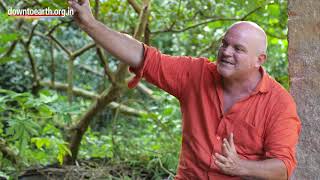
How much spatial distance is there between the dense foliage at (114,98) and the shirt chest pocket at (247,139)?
48.5 inches

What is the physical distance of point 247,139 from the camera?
2.62 metres

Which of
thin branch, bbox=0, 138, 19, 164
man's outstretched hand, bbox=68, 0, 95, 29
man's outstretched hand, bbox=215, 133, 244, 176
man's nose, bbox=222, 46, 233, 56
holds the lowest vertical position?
thin branch, bbox=0, 138, 19, 164

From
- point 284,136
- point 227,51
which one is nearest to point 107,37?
point 227,51

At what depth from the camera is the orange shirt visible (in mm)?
2566

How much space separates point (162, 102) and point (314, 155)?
2504mm

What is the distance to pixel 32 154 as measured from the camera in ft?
16.4

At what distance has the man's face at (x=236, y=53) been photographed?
259 centimetres

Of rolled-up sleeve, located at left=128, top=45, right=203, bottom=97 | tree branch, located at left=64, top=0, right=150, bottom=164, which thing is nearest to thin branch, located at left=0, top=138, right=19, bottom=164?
tree branch, located at left=64, top=0, right=150, bottom=164

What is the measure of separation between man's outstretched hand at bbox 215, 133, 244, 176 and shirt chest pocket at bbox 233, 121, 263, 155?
0.76 ft

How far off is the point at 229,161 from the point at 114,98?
223 centimetres

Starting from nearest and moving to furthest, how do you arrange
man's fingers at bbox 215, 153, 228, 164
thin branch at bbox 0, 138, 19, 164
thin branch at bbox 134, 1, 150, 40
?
man's fingers at bbox 215, 153, 228, 164
thin branch at bbox 134, 1, 150, 40
thin branch at bbox 0, 138, 19, 164

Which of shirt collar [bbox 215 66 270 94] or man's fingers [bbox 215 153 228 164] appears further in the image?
shirt collar [bbox 215 66 270 94]

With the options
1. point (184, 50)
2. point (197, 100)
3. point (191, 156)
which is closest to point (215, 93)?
point (197, 100)

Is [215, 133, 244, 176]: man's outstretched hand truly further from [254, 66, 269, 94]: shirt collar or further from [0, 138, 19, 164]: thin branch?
[0, 138, 19, 164]: thin branch
